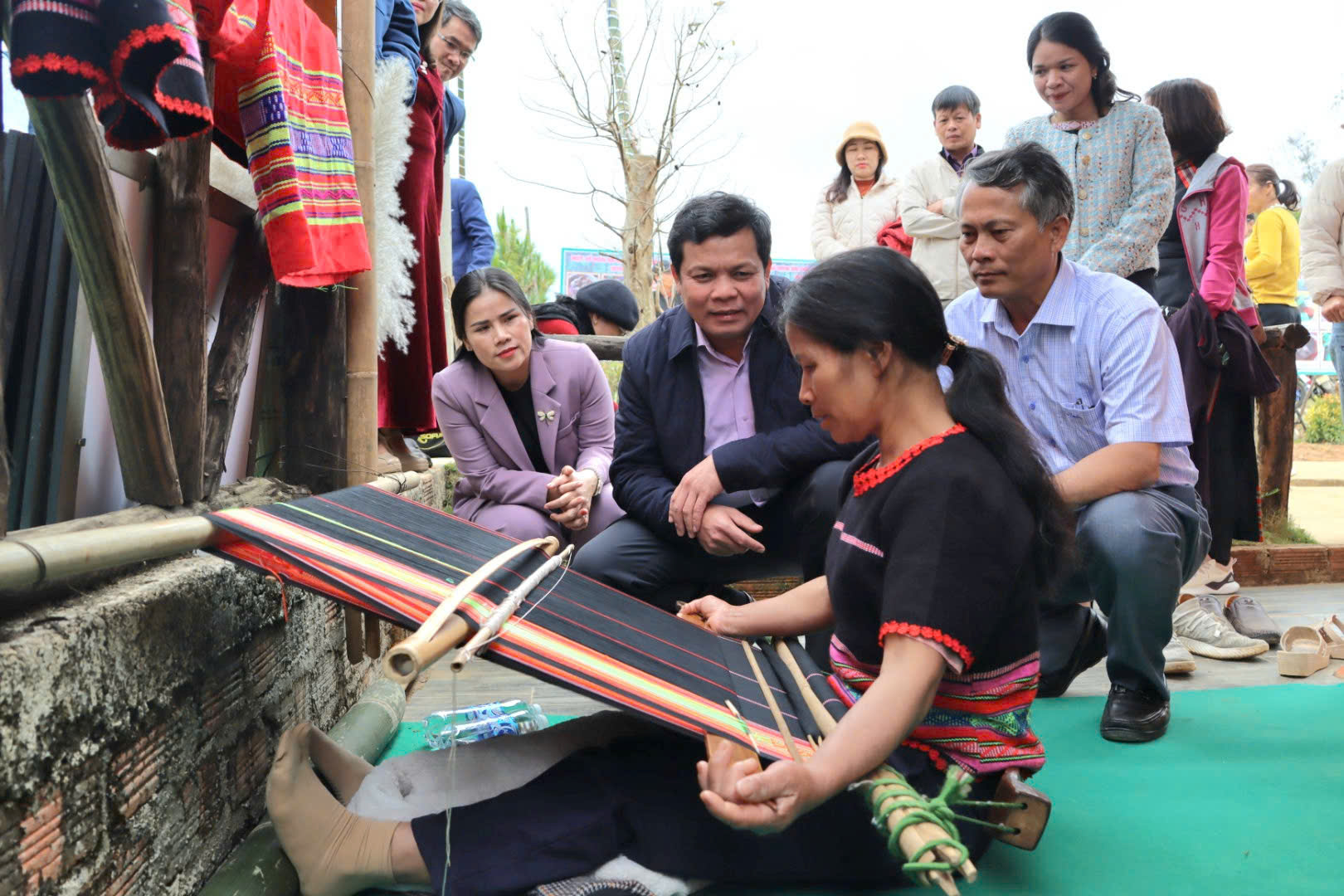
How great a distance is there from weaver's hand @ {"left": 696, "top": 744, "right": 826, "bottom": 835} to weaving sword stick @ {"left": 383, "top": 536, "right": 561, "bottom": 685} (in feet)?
1.17

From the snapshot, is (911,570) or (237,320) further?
(237,320)

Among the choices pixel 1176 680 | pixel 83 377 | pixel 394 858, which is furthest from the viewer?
pixel 1176 680

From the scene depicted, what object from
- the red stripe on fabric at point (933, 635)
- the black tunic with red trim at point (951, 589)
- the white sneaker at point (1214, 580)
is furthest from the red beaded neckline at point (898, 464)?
the white sneaker at point (1214, 580)

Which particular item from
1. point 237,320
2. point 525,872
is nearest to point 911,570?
point 525,872

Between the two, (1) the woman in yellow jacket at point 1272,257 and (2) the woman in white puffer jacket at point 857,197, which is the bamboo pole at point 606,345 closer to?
(2) the woman in white puffer jacket at point 857,197

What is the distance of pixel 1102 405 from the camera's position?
2.61m

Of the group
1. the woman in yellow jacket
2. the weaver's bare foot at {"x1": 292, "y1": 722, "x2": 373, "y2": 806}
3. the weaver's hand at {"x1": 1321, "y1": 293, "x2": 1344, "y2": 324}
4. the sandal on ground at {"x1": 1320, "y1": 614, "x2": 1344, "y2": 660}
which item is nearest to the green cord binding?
the weaver's bare foot at {"x1": 292, "y1": 722, "x2": 373, "y2": 806}

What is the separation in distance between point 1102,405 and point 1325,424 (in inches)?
581

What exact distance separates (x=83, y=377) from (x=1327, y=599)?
186 inches

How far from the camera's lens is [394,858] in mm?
1646

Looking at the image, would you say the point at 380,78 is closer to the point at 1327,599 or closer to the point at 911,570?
the point at 911,570

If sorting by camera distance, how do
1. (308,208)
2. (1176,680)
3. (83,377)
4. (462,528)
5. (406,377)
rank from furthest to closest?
(406,377), (1176,680), (308,208), (462,528), (83,377)

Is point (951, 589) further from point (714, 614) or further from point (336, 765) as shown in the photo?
point (336, 765)

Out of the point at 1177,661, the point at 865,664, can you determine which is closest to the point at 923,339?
the point at 865,664
